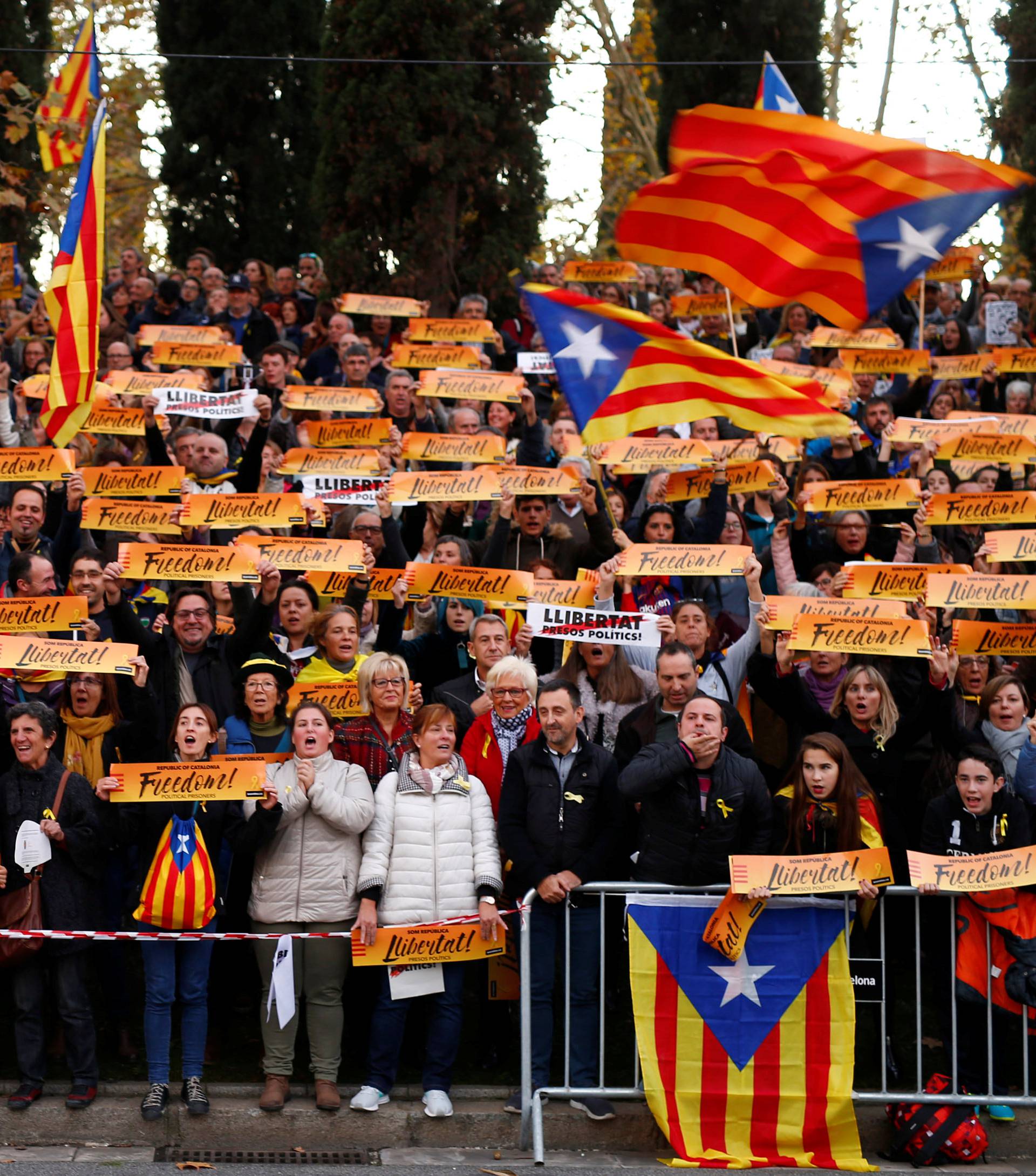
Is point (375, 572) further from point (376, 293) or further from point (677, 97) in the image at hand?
point (677, 97)

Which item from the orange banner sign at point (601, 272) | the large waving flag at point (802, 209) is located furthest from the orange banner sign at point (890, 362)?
the large waving flag at point (802, 209)

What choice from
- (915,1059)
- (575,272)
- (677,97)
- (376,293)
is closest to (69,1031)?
(915,1059)

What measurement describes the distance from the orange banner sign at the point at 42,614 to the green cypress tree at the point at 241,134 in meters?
16.0

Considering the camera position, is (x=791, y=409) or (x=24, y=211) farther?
(x=24, y=211)

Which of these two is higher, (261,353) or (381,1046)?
(261,353)

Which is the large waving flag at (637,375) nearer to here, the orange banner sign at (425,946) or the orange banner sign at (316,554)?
the orange banner sign at (316,554)

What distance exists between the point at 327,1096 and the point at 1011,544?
185 inches

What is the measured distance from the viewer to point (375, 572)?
9.33 m

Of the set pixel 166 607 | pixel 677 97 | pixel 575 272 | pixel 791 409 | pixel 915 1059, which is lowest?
pixel 915 1059

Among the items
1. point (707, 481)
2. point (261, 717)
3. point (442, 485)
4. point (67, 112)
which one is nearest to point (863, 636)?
point (707, 481)

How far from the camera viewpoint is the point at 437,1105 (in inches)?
282

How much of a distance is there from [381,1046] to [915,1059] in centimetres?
250

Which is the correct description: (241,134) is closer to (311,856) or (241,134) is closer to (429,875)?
(311,856)

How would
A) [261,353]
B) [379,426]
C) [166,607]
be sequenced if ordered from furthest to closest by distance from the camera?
[261,353]
[379,426]
[166,607]
